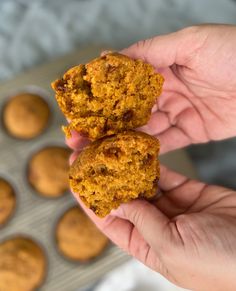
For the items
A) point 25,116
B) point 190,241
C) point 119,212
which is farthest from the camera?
point 25,116

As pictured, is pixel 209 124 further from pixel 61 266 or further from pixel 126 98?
pixel 61 266

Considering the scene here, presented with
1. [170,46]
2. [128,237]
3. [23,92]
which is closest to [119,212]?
[128,237]

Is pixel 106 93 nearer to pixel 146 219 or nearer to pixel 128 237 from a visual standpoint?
pixel 146 219

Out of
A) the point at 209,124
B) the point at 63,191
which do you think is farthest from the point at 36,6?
the point at 209,124

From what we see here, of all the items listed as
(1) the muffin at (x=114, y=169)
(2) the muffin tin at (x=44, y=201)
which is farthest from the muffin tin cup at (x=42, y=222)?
(1) the muffin at (x=114, y=169)

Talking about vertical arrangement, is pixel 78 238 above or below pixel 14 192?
below

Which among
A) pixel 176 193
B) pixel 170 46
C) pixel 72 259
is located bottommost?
pixel 72 259

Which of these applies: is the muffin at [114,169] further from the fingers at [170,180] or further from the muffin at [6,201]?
the muffin at [6,201]

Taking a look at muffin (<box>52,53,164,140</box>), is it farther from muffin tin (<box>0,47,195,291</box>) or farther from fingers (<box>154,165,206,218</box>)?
muffin tin (<box>0,47,195,291</box>)
